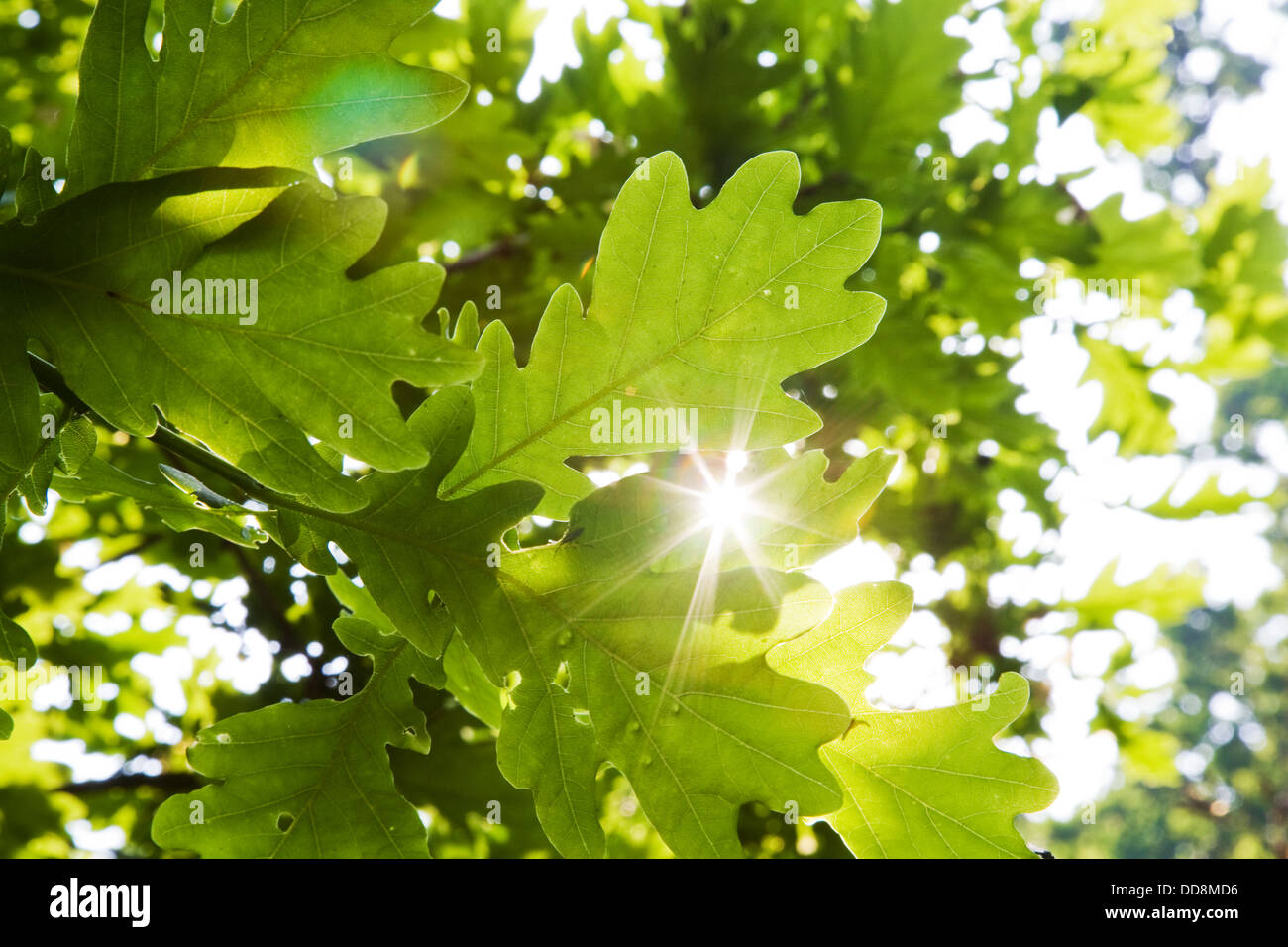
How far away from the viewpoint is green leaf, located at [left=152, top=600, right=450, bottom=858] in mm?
1071

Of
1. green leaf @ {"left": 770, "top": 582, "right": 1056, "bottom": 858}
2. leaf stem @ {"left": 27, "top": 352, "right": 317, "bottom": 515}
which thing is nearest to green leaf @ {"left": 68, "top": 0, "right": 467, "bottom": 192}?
leaf stem @ {"left": 27, "top": 352, "right": 317, "bottom": 515}

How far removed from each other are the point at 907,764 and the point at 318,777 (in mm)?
652

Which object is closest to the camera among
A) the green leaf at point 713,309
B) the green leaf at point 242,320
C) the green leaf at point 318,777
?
the green leaf at point 242,320

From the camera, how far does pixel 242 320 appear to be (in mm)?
855

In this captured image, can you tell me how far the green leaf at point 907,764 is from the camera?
96cm

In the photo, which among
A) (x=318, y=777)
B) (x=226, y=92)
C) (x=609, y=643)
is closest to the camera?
(x=226, y=92)

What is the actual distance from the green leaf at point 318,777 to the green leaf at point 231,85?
1.80 ft

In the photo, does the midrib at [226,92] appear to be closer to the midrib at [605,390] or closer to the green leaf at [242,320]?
the green leaf at [242,320]

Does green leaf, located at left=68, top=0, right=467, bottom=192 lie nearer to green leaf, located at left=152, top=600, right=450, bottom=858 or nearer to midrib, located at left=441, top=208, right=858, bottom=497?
midrib, located at left=441, top=208, right=858, bottom=497

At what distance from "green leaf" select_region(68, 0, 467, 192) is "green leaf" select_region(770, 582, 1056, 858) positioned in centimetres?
68

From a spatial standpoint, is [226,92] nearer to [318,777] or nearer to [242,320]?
[242,320]

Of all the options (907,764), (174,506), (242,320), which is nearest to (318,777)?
(174,506)

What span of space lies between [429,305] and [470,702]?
1.90 ft

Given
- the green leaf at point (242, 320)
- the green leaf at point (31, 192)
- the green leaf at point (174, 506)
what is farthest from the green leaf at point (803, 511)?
the green leaf at point (31, 192)
